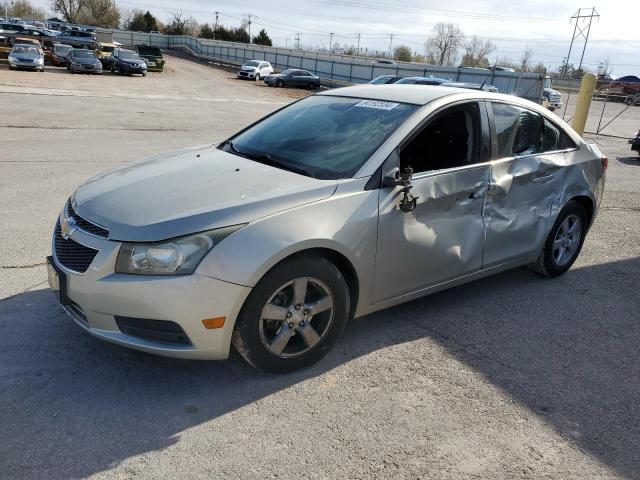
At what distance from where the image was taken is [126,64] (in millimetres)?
35219

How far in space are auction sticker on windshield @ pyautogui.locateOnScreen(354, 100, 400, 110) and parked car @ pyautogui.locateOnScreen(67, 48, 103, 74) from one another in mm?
33188

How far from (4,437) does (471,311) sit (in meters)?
3.30

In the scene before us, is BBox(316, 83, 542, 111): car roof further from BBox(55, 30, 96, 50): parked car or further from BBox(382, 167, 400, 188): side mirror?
BBox(55, 30, 96, 50): parked car

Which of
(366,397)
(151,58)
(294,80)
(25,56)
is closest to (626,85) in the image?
(294,80)

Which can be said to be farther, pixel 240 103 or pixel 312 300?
pixel 240 103

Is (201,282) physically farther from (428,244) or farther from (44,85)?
(44,85)

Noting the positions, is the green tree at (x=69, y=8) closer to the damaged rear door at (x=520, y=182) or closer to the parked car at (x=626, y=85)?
the parked car at (x=626, y=85)

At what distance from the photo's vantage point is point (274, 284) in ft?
9.97

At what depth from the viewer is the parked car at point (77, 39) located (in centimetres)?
4300

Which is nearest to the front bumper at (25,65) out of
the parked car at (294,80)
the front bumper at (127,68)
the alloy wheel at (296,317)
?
the front bumper at (127,68)

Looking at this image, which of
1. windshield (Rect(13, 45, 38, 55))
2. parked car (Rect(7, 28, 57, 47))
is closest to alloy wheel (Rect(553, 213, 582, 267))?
windshield (Rect(13, 45, 38, 55))

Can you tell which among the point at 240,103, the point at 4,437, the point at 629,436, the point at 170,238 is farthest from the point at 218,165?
the point at 240,103

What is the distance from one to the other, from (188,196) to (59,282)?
0.88m

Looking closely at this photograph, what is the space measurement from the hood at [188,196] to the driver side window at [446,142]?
0.77 m
